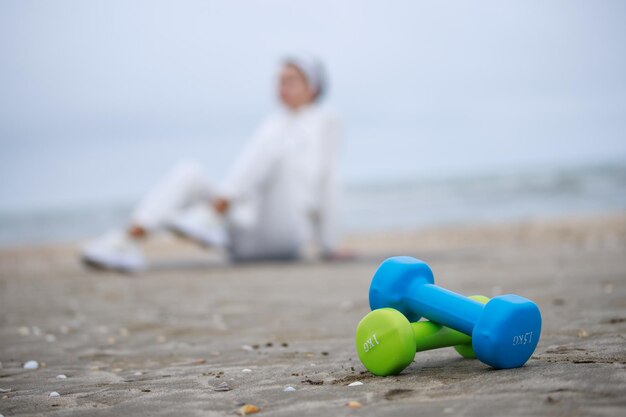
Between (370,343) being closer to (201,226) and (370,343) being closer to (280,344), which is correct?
(280,344)

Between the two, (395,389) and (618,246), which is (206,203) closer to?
(618,246)

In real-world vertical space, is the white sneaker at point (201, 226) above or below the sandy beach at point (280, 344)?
above

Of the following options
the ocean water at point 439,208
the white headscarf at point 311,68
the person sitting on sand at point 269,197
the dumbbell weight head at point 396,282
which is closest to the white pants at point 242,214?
the person sitting on sand at point 269,197

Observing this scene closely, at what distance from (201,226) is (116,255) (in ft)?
2.44

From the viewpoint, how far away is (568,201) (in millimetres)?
14359

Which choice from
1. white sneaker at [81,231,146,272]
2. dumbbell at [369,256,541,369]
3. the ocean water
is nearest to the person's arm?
white sneaker at [81,231,146,272]

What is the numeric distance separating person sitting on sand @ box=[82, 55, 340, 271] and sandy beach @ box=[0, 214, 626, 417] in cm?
31

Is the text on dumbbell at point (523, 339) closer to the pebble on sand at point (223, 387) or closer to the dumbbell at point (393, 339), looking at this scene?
the dumbbell at point (393, 339)

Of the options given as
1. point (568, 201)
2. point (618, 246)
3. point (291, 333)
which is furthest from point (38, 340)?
point (568, 201)

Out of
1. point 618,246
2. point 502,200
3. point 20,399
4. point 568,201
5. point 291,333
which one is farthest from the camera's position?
point 502,200

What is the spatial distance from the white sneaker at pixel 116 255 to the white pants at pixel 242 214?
24 cm

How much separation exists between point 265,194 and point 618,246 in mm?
3025

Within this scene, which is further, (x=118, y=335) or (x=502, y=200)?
(x=502, y=200)

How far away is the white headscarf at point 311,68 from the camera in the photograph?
6.37 m
